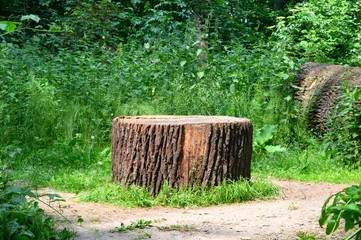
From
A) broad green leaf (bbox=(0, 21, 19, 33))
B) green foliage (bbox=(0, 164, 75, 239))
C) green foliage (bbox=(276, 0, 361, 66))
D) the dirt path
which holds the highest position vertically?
green foliage (bbox=(276, 0, 361, 66))

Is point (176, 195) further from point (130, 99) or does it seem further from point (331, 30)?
point (331, 30)

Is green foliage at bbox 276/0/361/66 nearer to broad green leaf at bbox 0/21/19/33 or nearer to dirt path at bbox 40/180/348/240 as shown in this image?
dirt path at bbox 40/180/348/240

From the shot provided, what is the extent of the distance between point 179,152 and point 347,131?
3.15 meters

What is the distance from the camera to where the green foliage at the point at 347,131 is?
8336 mm

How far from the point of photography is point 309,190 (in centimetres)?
707

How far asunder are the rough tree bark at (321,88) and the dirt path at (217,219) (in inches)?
116

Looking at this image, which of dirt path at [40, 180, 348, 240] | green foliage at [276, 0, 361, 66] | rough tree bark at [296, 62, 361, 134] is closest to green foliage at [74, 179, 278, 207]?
dirt path at [40, 180, 348, 240]

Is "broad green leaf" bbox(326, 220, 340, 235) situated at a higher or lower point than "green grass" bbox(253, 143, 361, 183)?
higher

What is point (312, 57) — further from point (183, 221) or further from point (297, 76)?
point (183, 221)

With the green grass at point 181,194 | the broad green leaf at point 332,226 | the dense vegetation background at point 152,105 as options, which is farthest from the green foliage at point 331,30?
the broad green leaf at point 332,226

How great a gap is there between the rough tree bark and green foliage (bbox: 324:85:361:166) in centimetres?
59

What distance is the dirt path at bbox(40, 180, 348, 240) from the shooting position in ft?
16.3

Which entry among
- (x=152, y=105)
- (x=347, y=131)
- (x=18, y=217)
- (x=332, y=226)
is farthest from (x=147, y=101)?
(x=332, y=226)

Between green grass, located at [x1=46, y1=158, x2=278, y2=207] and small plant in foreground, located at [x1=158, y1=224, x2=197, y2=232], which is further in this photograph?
green grass, located at [x1=46, y1=158, x2=278, y2=207]
